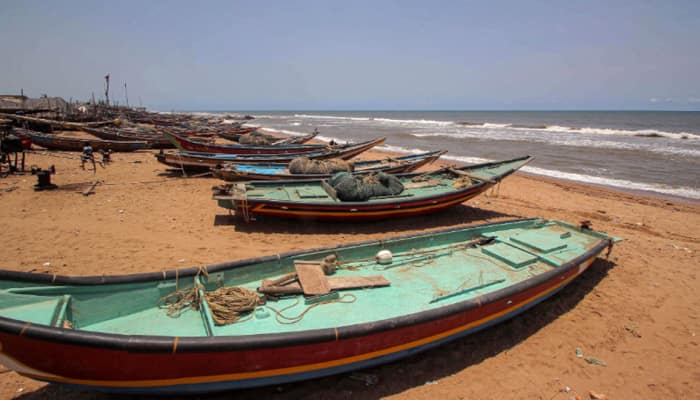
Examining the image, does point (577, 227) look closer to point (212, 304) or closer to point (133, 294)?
point (212, 304)

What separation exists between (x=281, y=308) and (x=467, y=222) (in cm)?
753

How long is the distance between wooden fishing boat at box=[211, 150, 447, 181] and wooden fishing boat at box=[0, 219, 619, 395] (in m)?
6.27

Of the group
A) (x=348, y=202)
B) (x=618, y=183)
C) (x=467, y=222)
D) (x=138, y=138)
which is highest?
(x=138, y=138)

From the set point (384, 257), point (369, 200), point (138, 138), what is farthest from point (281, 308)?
point (138, 138)

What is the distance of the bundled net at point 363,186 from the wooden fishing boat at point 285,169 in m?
1.72

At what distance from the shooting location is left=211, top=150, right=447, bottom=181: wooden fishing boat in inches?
434

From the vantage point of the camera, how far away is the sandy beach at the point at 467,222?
166 inches

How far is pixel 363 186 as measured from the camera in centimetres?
916

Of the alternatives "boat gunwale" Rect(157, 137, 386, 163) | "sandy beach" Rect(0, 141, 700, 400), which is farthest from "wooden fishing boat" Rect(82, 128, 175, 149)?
"sandy beach" Rect(0, 141, 700, 400)

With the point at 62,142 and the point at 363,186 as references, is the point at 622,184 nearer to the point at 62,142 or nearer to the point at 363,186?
the point at 363,186

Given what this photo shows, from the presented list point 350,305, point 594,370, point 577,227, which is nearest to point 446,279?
point 350,305

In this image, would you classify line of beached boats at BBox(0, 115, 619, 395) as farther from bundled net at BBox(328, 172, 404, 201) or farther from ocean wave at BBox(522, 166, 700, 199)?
ocean wave at BBox(522, 166, 700, 199)

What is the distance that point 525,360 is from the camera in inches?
185

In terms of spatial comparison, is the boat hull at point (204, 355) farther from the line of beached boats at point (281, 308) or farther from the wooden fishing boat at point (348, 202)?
the wooden fishing boat at point (348, 202)
